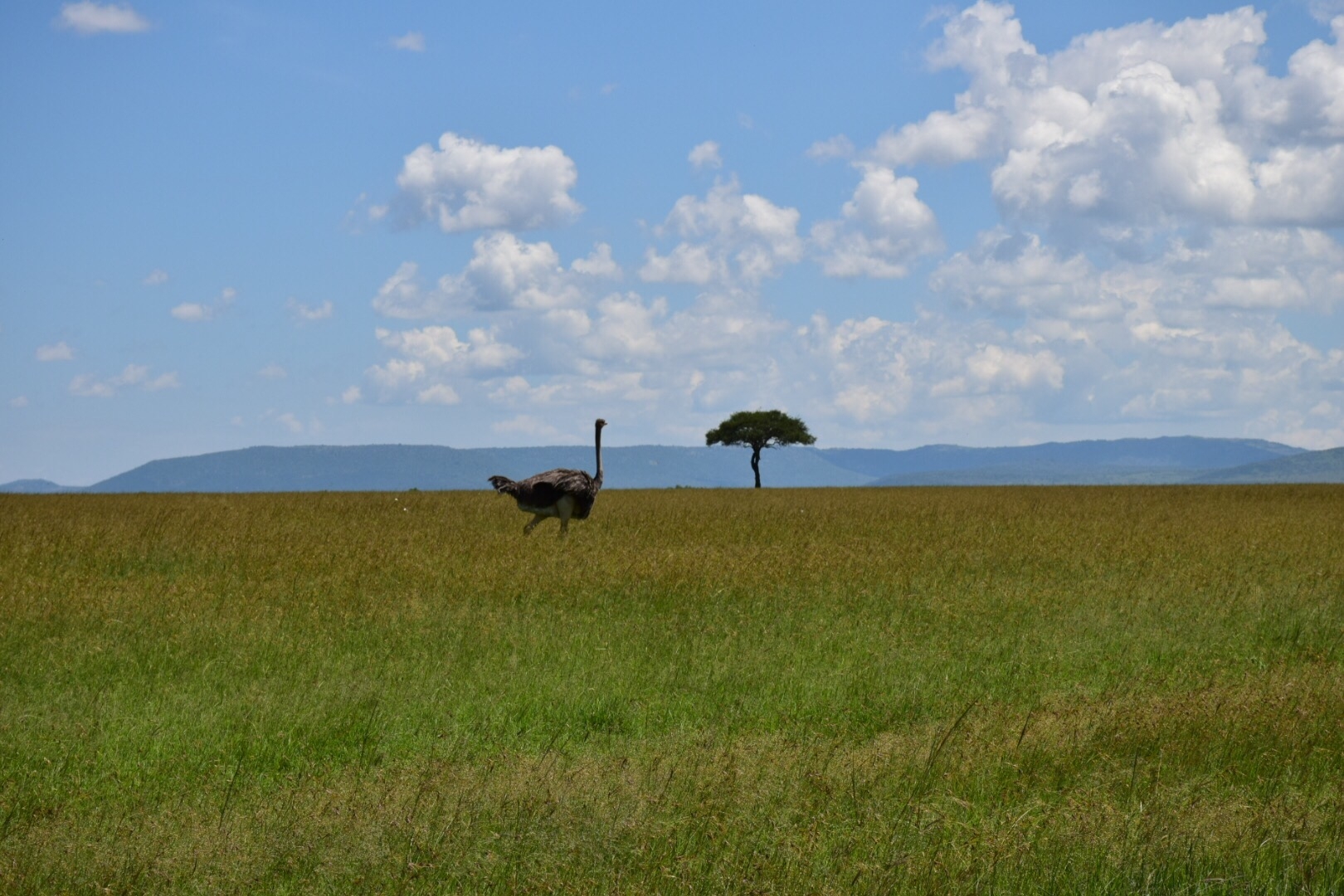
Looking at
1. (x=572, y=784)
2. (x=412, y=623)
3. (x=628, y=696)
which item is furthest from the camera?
(x=412, y=623)

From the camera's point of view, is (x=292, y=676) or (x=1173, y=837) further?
(x=292, y=676)

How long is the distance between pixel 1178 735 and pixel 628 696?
3.63 meters

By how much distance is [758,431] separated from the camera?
81250mm

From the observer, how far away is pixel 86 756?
6742 millimetres

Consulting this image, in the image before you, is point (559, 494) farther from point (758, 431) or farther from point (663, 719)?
point (758, 431)

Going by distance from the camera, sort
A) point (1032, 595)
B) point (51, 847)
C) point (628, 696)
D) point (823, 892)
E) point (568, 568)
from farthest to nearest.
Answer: point (568, 568), point (1032, 595), point (628, 696), point (51, 847), point (823, 892)

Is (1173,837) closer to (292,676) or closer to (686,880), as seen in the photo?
(686,880)

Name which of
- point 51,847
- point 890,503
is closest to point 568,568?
point 51,847

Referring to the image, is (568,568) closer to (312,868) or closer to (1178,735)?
(1178,735)

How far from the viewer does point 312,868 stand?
4.75 meters

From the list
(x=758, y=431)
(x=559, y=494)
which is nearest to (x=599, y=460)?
(x=559, y=494)

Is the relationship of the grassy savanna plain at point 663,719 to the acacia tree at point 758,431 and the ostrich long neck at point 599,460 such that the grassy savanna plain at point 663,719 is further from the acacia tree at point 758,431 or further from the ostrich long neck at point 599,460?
the acacia tree at point 758,431

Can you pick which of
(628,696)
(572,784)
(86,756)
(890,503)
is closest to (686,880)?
(572,784)

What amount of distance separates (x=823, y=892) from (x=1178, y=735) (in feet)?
11.8
